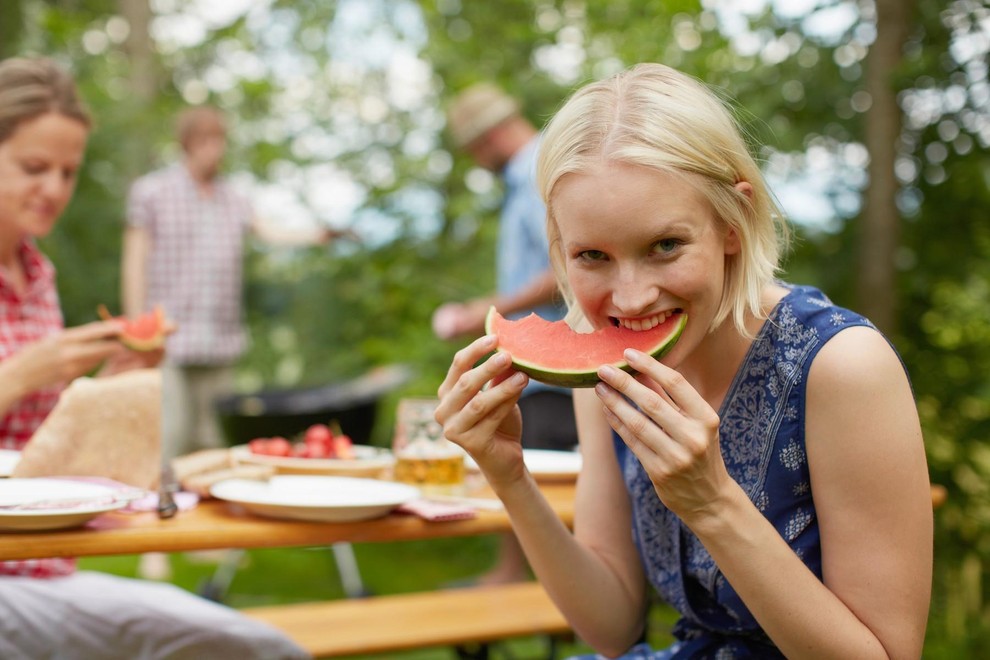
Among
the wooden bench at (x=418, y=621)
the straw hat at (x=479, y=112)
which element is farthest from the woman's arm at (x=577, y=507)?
the straw hat at (x=479, y=112)

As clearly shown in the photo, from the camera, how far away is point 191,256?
5969 mm

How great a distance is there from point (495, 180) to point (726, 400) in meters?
4.48

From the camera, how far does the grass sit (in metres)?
5.52

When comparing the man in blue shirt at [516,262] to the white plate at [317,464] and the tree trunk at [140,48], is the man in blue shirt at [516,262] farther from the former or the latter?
the tree trunk at [140,48]

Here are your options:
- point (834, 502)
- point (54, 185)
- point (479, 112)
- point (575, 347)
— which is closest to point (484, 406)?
point (575, 347)

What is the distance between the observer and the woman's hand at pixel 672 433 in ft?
4.85

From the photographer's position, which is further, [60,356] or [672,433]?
[60,356]

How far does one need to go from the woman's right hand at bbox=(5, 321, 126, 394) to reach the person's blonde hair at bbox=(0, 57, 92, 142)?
2.19 ft

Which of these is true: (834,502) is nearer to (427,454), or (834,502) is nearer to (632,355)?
(632,355)

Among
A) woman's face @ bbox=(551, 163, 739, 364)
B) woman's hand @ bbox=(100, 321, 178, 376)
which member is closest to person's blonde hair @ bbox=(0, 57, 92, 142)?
woman's hand @ bbox=(100, 321, 178, 376)

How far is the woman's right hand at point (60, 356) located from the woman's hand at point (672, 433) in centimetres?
158

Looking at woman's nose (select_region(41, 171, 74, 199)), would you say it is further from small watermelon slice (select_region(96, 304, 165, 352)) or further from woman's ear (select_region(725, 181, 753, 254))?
woman's ear (select_region(725, 181, 753, 254))

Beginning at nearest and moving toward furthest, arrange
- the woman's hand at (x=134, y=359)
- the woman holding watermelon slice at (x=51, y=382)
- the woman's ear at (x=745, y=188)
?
the woman's ear at (x=745, y=188), the woman holding watermelon slice at (x=51, y=382), the woman's hand at (x=134, y=359)

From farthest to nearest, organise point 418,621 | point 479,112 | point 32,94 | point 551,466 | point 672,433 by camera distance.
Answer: point 479,112
point 418,621
point 551,466
point 32,94
point 672,433
